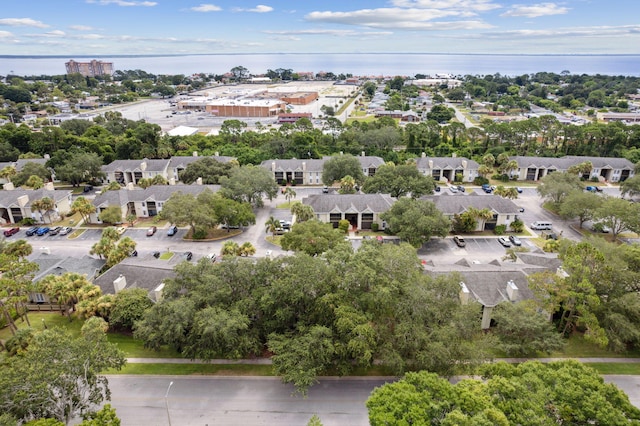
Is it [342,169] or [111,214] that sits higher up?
[342,169]

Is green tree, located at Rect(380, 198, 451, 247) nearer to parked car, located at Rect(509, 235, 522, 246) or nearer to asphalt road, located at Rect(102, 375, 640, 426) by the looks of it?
parked car, located at Rect(509, 235, 522, 246)

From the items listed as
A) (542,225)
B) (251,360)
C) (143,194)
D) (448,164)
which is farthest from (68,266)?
(448,164)

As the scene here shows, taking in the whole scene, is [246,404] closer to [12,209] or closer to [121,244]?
[121,244]

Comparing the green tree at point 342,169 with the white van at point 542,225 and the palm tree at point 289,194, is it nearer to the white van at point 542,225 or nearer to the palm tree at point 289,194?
the palm tree at point 289,194

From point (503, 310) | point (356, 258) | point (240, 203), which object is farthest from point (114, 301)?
point (503, 310)

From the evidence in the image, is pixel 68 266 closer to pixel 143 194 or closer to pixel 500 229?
pixel 143 194
